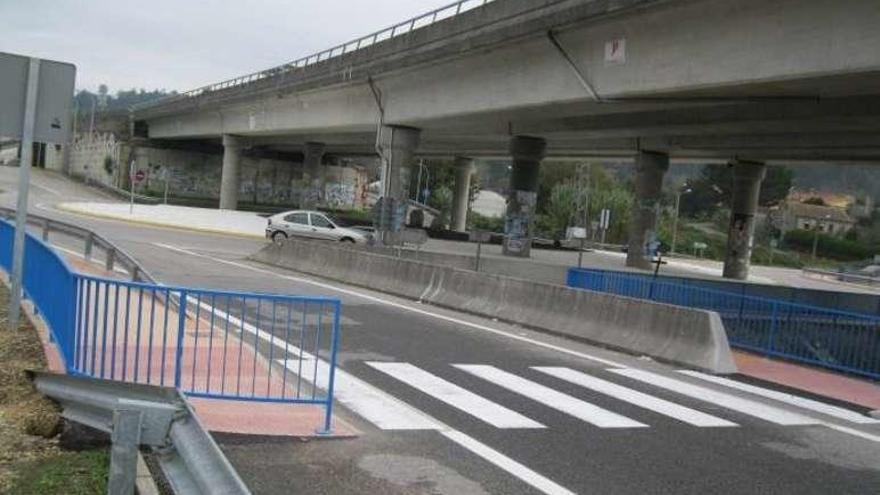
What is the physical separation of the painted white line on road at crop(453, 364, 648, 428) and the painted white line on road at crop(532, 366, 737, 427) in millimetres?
666

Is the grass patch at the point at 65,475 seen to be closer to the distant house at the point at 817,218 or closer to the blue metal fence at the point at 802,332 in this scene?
the blue metal fence at the point at 802,332

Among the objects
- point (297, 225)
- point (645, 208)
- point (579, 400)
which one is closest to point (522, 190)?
point (645, 208)

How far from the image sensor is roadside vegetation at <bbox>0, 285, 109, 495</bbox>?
5.30 meters

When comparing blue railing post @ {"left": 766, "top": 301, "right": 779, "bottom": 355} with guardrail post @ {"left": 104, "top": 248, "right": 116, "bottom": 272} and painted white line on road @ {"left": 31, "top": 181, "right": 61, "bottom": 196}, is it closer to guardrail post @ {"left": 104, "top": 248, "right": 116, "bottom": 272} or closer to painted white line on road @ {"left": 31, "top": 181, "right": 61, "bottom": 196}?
guardrail post @ {"left": 104, "top": 248, "right": 116, "bottom": 272}

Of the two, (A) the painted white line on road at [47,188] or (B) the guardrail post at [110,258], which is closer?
(B) the guardrail post at [110,258]

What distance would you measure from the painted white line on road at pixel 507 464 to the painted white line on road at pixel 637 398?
9.15ft

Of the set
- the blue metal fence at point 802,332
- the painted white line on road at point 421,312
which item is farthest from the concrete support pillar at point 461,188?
the blue metal fence at point 802,332

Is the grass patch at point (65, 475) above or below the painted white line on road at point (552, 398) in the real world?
above

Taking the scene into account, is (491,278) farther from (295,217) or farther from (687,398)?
(295,217)

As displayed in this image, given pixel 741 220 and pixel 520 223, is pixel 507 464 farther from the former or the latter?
pixel 741 220

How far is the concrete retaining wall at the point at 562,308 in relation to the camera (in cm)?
1336

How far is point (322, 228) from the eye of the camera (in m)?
37.5

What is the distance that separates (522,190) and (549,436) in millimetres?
33112

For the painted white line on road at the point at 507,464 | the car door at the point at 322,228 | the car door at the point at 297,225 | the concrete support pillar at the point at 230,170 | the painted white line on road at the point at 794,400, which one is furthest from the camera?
the concrete support pillar at the point at 230,170
